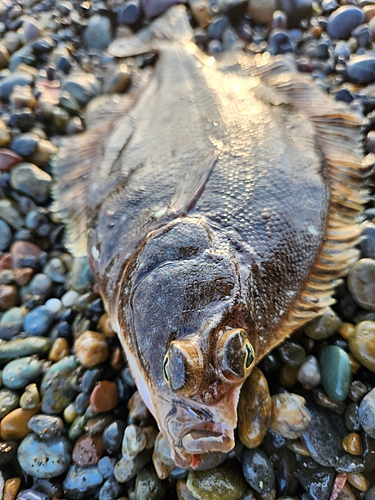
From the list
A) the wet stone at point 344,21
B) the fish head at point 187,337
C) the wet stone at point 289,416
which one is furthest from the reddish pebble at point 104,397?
the wet stone at point 344,21

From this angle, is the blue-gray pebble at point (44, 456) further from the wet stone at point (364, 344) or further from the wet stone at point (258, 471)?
the wet stone at point (364, 344)

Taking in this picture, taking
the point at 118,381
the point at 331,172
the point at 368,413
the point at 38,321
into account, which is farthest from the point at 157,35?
the point at 368,413

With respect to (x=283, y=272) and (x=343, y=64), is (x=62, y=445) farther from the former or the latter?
(x=343, y=64)

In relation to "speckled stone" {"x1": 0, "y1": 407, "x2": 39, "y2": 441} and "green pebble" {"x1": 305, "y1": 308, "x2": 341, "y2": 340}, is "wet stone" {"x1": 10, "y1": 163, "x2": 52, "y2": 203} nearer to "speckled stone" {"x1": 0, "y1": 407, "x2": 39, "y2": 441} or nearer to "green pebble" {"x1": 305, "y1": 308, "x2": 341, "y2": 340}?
"speckled stone" {"x1": 0, "y1": 407, "x2": 39, "y2": 441}

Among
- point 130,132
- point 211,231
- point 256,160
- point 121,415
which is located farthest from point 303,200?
point 121,415

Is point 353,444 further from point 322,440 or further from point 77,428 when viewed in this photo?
point 77,428

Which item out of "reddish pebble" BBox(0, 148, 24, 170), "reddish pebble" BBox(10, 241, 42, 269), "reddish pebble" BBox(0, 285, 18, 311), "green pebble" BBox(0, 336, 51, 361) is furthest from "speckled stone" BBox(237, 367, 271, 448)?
"reddish pebble" BBox(0, 148, 24, 170)
